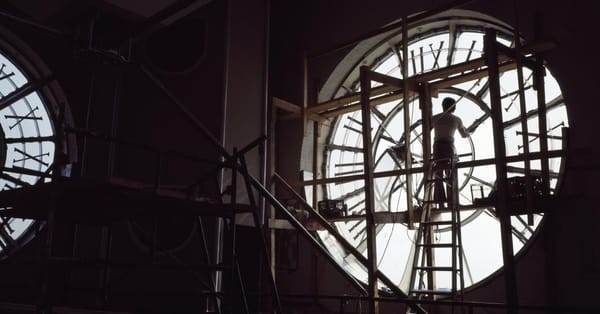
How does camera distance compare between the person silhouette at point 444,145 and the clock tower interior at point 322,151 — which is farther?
the person silhouette at point 444,145

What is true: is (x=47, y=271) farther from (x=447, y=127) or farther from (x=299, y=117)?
(x=299, y=117)

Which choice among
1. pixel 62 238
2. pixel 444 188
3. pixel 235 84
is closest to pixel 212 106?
pixel 235 84

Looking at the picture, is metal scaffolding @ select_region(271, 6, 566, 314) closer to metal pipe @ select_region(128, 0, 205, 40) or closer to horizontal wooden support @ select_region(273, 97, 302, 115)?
horizontal wooden support @ select_region(273, 97, 302, 115)

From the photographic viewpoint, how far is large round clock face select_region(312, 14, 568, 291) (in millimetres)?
5137

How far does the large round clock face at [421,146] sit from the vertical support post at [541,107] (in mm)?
173

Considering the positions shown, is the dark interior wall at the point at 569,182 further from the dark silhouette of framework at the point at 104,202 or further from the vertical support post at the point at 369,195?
the dark silhouette of framework at the point at 104,202

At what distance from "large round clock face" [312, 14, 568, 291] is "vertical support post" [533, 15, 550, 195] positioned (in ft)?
0.57

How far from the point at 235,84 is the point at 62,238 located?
2433mm

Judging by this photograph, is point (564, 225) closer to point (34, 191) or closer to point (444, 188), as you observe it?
point (444, 188)

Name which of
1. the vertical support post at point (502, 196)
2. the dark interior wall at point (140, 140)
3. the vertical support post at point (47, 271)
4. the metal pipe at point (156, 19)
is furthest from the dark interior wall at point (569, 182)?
the vertical support post at point (47, 271)

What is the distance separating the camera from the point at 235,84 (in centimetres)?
616

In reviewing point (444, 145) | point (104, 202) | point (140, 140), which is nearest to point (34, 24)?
point (104, 202)

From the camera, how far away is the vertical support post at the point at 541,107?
433cm

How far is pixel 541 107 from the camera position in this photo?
455cm
